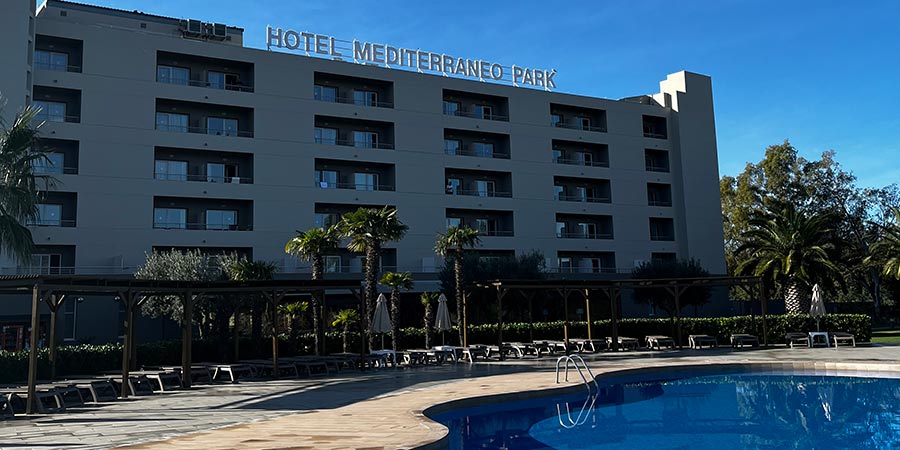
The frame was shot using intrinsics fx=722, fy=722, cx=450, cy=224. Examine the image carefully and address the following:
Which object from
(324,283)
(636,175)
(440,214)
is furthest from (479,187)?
(324,283)

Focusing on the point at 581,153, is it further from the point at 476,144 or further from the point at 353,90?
the point at 353,90

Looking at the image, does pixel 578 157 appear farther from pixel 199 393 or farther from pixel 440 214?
pixel 199 393

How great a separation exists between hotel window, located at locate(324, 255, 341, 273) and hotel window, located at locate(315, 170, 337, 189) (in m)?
4.78

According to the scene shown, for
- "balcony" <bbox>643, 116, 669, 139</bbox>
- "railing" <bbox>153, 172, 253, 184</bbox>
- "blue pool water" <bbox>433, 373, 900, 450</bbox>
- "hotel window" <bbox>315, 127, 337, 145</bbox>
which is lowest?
"blue pool water" <bbox>433, 373, 900, 450</bbox>

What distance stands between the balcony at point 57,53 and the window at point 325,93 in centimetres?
1442

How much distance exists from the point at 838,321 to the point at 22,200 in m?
32.5

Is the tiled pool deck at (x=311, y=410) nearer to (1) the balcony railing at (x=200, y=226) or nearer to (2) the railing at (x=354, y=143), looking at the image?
(1) the balcony railing at (x=200, y=226)

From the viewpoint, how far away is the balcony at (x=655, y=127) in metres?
61.1

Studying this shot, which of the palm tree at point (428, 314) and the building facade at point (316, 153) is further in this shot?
the building facade at point (316, 153)

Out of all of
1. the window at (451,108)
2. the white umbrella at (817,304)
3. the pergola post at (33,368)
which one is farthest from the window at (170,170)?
the white umbrella at (817,304)

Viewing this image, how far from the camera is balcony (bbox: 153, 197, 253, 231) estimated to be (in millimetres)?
43531

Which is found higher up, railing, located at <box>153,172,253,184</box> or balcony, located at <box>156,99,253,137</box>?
balcony, located at <box>156,99,253,137</box>

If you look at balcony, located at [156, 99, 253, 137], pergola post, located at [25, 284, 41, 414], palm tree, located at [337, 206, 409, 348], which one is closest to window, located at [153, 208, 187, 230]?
balcony, located at [156, 99, 253, 137]

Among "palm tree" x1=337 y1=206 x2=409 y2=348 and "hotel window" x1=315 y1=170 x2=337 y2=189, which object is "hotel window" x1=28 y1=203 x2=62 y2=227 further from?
"palm tree" x1=337 y1=206 x2=409 y2=348
